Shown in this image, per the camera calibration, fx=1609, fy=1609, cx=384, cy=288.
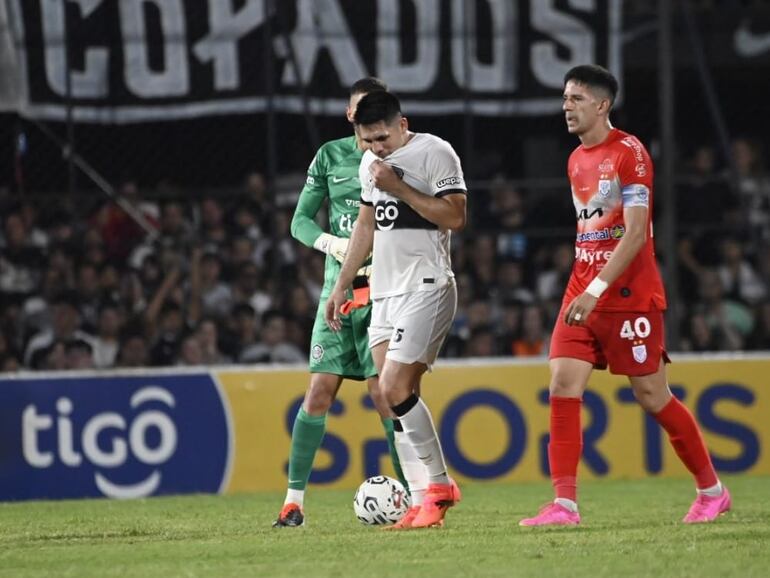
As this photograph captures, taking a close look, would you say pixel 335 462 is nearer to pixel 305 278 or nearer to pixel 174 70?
pixel 305 278

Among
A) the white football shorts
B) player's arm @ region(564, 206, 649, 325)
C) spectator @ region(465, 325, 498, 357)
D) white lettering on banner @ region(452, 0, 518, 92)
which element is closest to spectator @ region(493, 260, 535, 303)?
spectator @ region(465, 325, 498, 357)

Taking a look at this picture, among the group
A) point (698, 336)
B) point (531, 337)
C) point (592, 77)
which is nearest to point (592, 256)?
point (592, 77)

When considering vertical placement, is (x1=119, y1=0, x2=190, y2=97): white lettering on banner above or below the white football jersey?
above

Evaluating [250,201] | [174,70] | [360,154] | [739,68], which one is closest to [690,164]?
[739,68]

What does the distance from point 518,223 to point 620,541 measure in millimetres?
7025

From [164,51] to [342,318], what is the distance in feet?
14.7

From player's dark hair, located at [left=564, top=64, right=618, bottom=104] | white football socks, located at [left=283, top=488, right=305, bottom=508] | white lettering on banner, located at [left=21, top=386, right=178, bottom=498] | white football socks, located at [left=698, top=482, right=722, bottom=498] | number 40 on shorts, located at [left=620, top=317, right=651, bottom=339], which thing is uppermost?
player's dark hair, located at [left=564, top=64, right=618, bottom=104]

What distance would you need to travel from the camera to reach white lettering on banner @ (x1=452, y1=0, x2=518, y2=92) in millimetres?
11328

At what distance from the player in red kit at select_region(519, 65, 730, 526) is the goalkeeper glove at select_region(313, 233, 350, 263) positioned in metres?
1.05

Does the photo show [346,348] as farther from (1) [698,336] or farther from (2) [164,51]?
(1) [698,336]

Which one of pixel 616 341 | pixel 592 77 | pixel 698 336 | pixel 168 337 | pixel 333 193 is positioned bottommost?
pixel 698 336

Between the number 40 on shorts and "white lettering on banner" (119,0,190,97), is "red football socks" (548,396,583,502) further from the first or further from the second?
"white lettering on banner" (119,0,190,97)

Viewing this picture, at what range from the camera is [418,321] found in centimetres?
653

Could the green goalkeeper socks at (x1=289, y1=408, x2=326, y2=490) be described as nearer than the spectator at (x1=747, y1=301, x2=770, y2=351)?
Yes
